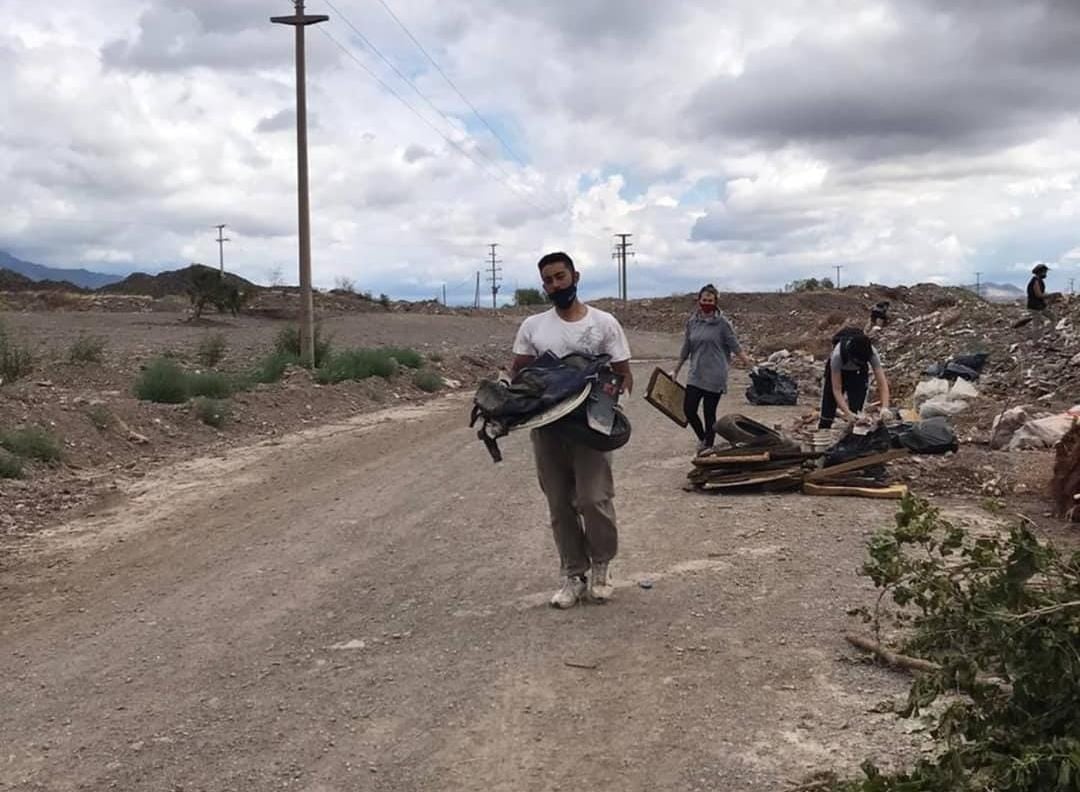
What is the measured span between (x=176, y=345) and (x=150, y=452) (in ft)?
50.8

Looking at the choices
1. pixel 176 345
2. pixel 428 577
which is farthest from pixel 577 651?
pixel 176 345

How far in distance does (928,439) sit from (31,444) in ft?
28.3

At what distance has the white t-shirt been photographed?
18.4 ft

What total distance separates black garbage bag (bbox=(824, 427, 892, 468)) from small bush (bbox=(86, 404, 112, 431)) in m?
7.90

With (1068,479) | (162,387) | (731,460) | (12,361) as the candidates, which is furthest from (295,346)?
(1068,479)

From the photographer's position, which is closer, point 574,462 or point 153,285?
point 574,462

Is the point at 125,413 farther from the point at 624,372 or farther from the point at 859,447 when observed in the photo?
the point at 624,372

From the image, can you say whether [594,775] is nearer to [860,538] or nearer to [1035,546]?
[1035,546]

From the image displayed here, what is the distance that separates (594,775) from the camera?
375 centimetres

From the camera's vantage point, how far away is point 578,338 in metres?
5.61

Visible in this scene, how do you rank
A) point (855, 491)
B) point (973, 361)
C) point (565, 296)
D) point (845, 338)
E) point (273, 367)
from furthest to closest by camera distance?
point (273, 367) → point (973, 361) → point (845, 338) → point (855, 491) → point (565, 296)

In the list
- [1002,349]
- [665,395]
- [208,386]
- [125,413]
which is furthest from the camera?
[1002,349]

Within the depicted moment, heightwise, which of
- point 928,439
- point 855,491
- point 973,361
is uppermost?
point 973,361

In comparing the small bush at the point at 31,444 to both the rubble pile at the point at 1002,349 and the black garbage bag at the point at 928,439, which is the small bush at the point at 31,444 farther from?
the rubble pile at the point at 1002,349
